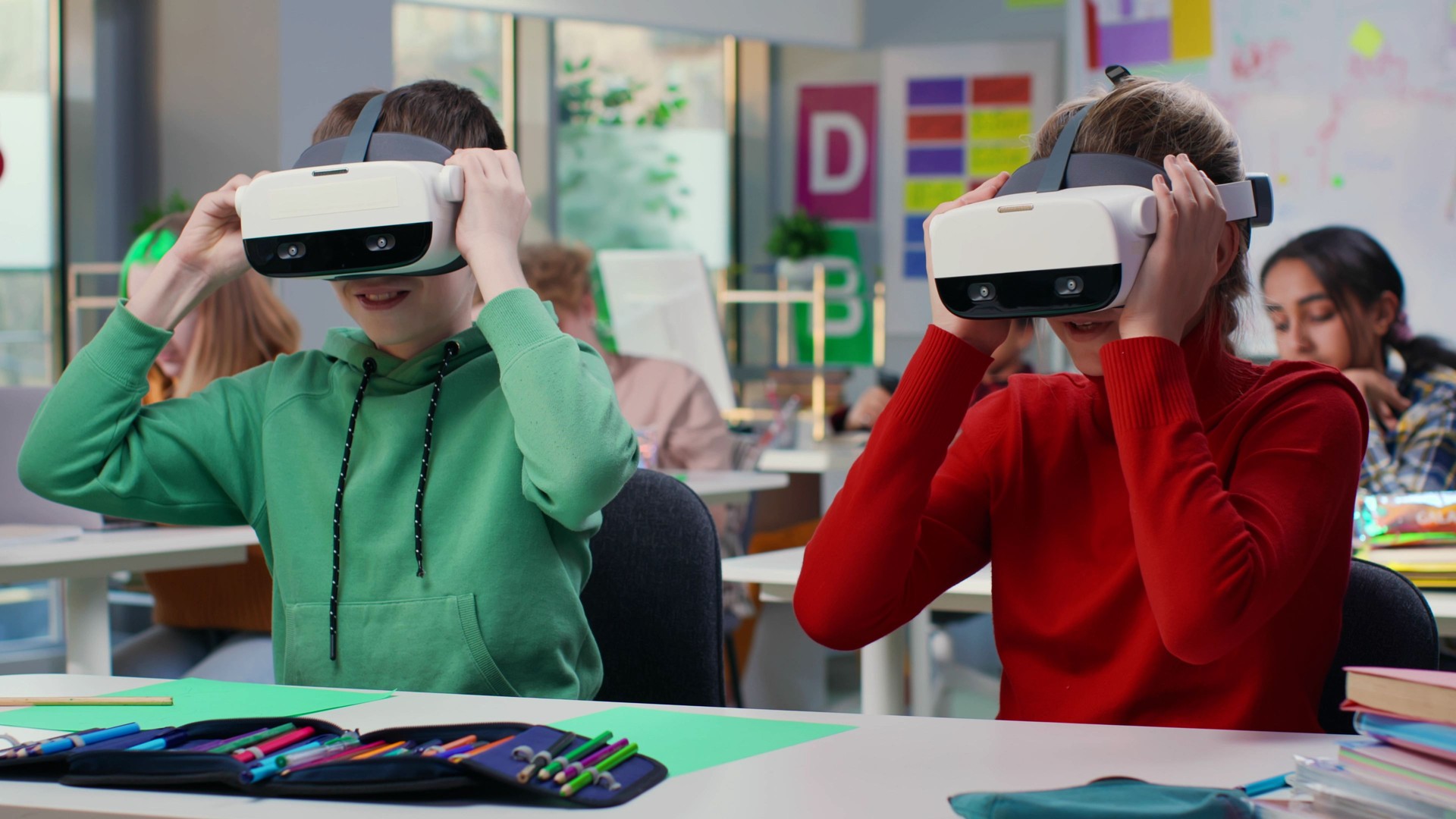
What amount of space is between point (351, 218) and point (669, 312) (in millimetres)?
2770

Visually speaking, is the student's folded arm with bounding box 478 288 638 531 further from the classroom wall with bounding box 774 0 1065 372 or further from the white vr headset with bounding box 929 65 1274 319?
the classroom wall with bounding box 774 0 1065 372

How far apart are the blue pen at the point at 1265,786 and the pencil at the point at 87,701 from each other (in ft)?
2.42

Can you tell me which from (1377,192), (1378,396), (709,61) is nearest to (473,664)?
(1378,396)

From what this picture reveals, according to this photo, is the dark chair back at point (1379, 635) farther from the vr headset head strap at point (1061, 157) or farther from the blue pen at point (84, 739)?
the blue pen at point (84, 739)

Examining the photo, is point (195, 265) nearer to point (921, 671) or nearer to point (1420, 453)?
point (921, 671)

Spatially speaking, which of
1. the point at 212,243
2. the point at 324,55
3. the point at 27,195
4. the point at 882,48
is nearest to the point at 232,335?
the point at 212,243

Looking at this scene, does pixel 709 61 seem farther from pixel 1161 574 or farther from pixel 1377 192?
pixel 1161 574

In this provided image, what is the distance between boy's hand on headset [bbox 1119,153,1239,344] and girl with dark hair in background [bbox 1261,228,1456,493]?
4.98ft

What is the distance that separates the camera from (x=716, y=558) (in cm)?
143

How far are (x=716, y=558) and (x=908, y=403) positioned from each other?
393 millimetres

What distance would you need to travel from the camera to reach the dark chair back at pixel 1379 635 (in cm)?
113

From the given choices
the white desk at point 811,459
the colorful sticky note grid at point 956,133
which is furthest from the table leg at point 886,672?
the colorful sticky note grid at point 956,133

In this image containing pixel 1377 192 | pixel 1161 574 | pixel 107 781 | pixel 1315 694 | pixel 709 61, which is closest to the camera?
pixel 107 781

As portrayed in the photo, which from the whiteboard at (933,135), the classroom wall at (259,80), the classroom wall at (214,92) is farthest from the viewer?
the whiteboard at (933,135)
